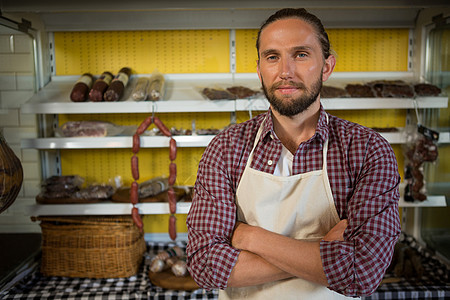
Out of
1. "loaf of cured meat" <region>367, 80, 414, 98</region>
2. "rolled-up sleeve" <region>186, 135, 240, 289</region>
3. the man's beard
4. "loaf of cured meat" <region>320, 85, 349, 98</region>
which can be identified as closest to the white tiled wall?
"rolled-up sleeve" <region>186, 135, 240, 289</region>

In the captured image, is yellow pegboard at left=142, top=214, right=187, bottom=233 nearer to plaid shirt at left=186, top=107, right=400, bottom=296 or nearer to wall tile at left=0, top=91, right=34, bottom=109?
wall tile at left=0, top=91, right=34, bottom=109

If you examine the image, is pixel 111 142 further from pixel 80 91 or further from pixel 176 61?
pixel 176 61

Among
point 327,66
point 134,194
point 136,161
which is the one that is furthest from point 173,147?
point 327,66

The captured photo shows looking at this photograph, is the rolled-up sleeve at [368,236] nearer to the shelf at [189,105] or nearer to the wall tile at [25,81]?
the shelf at [189,105]

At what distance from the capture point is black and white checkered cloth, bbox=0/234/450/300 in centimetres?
245

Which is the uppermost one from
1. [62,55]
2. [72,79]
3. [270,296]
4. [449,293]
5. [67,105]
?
[62,55]

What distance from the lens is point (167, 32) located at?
3.13 meters

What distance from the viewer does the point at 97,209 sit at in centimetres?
271

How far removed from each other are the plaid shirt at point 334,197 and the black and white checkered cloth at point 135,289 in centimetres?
127

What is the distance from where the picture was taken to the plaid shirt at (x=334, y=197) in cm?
122

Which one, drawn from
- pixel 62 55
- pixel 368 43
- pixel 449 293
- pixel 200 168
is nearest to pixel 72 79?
pixel 62 55

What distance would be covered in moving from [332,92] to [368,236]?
1670 mm

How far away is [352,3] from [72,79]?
2.14 meters

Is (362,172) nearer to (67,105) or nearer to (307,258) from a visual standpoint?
(307,258)
